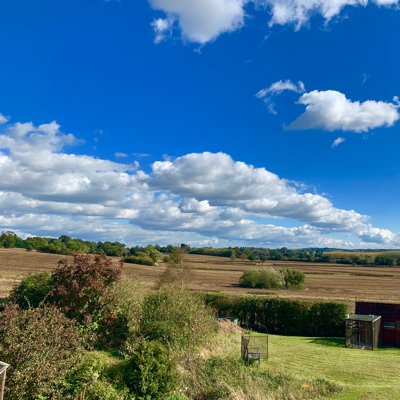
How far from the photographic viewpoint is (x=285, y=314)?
3023 cm

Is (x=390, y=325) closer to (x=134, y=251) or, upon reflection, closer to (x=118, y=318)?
(x=118, y=318)

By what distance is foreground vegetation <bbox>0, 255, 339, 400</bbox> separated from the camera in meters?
11.8

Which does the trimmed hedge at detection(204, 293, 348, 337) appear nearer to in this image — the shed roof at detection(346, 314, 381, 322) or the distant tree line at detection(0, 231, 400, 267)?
the shed roof at detection(346, 314, 381, 322)

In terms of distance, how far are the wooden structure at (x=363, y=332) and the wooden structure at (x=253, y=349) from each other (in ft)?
27.0

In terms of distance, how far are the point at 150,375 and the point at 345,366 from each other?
9571 millimetres

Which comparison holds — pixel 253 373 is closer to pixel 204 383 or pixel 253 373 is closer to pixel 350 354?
pixel 204 383

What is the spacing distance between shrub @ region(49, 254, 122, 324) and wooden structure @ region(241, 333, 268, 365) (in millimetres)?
6416

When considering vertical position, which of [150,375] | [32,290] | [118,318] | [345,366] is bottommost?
[345,366]

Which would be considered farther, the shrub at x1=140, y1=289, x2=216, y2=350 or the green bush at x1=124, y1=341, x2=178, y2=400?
the shrub at x1=140, y1=289, x2=216, y2=350

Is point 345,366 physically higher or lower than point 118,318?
lower

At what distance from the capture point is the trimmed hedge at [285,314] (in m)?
28.9

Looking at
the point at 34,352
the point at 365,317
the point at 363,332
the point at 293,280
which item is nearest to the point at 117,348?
the point at 34,352

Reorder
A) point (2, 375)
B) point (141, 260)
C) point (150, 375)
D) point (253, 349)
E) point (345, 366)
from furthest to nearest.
Answer: 1. point (141, 260)
2. point (345, 366)
3. point (253, 349)
4. point (150, 375)
5. point (2, 375)

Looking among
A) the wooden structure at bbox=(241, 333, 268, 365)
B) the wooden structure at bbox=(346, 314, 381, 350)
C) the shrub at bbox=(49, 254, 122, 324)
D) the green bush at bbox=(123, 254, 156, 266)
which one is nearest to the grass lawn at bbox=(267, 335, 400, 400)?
the wooden structure at bbox=(241, 333, 268, 365)
